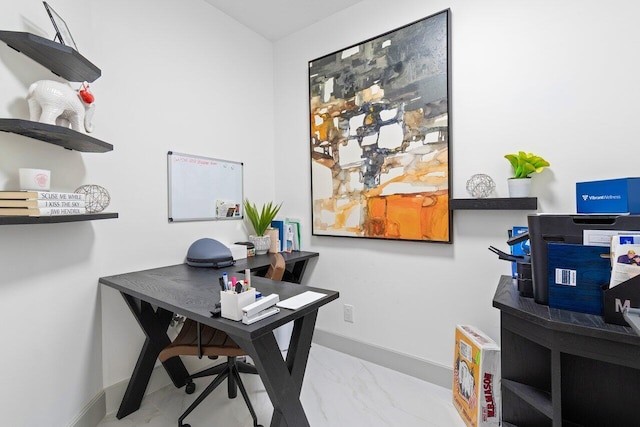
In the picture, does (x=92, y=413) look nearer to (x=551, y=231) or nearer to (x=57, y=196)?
(x=57, y=196)

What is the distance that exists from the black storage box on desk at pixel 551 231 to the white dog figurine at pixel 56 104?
2062mm

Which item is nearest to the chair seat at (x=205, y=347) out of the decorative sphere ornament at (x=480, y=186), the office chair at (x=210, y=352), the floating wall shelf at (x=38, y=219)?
the office chair at (x=210, y=352)

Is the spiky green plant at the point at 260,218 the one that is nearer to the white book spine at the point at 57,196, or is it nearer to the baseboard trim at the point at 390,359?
the baseboard trim at the point at 390,359

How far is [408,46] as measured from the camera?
6.68 ft

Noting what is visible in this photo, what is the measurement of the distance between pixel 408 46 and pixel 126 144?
1997 mm

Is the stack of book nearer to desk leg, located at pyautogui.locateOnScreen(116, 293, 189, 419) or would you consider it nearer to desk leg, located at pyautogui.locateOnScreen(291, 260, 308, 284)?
desk leg, located at pyautogui.locateOnScreen(116, 293, 189, 419)

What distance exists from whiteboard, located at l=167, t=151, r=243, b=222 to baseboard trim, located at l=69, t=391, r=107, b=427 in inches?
44.5

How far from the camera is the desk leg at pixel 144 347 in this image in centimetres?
171

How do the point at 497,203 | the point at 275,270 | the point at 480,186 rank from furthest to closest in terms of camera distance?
1. the point at 275,270
2. the point at 480,186
3. the point at 497,203

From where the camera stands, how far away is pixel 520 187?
5.28 feet

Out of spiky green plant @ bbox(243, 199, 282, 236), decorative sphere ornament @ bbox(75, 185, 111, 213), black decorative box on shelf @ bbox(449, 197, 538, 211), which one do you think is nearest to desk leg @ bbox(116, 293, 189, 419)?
decorative sphere ornament @ bbox(75, 185, 111, 213)

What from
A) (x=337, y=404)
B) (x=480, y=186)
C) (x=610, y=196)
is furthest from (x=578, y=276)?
(x=337, y=404)

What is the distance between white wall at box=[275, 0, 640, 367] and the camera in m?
1.47

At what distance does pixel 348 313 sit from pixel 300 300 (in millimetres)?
1246
